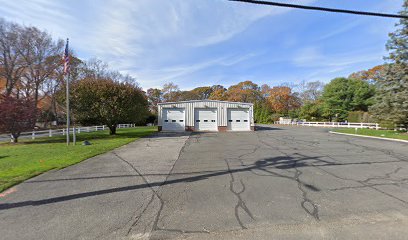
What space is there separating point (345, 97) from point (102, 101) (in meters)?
46.0

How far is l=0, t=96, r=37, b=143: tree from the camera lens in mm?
13656

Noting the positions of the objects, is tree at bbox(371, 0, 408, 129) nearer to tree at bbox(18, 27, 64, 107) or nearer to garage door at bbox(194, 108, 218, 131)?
garage door at bbox(194, 108, 218, 131)

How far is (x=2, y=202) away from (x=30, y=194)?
0.47 m

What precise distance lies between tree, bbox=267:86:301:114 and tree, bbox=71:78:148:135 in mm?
45380

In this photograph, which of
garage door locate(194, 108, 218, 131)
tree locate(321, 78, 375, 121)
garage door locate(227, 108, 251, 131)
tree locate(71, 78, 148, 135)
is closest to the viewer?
tree locate(71, 78, 148, 135)

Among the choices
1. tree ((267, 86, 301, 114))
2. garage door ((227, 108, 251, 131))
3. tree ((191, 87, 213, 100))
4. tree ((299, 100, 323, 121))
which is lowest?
garage door ((227, 108, 251, 131))

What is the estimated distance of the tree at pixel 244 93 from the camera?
196 feet

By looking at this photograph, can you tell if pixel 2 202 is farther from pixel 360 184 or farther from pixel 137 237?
pixel 360 184

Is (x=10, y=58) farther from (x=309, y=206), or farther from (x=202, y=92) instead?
(x=202, y=92)

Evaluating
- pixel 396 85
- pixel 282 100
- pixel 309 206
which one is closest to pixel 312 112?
pixel 282 100

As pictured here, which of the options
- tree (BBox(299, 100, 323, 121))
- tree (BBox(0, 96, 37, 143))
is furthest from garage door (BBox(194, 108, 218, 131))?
tree (BBox(299, 100, 323, 121))

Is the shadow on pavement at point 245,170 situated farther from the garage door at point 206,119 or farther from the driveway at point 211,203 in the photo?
the garage door at point 206,119

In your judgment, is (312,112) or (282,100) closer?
(312,112)

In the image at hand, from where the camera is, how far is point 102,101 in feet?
58.6
